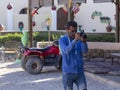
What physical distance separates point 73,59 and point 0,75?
7306 mm

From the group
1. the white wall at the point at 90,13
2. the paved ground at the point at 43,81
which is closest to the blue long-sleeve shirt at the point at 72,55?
the paved ground at the point at 43,81

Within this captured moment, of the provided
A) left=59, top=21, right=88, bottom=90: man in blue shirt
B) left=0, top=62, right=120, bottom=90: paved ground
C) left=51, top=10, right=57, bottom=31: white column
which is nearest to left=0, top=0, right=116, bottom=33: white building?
left=51, top=10, right=57, bottom=31: white column

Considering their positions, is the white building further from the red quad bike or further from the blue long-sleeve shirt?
the blue long-sleeve shirt

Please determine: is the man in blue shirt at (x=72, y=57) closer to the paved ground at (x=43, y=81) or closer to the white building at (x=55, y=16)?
the paved ground at (x=43, y=81)

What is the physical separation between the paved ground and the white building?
1772 cm

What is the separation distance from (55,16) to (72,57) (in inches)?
1092

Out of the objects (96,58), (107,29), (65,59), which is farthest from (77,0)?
(107,29)

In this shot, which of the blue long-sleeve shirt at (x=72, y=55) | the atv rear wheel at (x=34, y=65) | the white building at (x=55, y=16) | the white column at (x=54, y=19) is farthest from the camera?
the white column at (x=54, y=19)

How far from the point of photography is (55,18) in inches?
1362

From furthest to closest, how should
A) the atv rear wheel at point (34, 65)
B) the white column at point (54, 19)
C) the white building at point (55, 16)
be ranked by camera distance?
the white column at point (54, 19) < the white building at point (55, 16) < the atv rear wheel at point (34, 65)

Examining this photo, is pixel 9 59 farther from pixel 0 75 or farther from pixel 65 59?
pixel 65 59

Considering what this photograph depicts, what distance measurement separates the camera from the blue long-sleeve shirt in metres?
6.88

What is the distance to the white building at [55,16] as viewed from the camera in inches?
1272

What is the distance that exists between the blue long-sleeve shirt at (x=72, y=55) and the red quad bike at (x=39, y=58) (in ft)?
22.3
